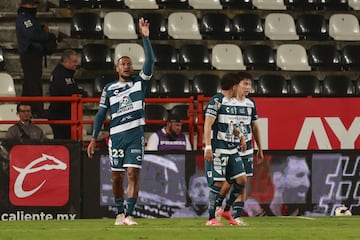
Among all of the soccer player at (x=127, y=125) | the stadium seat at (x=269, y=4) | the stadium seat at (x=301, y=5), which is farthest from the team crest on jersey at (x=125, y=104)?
the stadium seat at (x=301, y=5)

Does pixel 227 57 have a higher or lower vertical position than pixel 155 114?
higher

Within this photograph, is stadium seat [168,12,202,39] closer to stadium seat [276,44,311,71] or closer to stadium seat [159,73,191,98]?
stadium seat [276,44,311,71]

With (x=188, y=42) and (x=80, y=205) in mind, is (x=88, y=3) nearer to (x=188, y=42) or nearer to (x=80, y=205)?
(x=188, y=42)

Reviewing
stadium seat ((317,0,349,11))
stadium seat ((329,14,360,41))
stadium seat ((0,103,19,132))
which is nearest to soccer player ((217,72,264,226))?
stadium seat ((0,103,19,132))

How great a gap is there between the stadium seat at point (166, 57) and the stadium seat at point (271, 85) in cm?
172

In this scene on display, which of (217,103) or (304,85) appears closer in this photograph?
(217,103)

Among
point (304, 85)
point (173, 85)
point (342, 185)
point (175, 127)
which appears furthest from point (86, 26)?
point (342, 185)

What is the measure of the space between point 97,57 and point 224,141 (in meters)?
7.34

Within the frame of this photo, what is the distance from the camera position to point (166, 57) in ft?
72.3

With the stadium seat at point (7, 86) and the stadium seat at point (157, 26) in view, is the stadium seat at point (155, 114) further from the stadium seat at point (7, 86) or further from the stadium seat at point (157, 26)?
the stadium seat at point (157, 26)

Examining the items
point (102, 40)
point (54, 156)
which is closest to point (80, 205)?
point (54, 156)

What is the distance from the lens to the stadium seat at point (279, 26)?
76.9 feet

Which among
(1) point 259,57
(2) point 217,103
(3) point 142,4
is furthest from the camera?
(3) point 142,4

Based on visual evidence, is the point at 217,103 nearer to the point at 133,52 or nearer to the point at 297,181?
the point at 297,181
